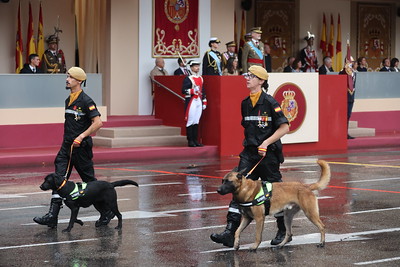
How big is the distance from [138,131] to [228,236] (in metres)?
13.3

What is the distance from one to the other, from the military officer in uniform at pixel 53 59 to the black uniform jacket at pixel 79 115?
12831 millimetres

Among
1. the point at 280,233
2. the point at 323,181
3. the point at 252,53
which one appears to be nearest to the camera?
the point at 323,181

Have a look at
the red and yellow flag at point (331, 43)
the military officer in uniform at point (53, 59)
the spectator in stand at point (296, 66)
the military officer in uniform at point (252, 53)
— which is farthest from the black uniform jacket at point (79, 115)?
the red and yellow flag at point (331, 43)

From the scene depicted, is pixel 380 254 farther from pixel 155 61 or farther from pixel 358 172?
pixel 155 61

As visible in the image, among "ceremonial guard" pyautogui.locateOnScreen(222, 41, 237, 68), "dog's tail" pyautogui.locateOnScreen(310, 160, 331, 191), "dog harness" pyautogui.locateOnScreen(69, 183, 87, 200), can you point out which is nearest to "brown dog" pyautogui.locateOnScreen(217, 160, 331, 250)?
"dog's tail" pyautogui.locateOnScreen(310, 160, 331, 191)

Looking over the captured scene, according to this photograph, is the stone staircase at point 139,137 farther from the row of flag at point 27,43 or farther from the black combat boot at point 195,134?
the row of flag at point 27,43

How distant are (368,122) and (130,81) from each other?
24.2 feet

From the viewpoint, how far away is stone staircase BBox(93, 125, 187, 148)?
76.2 feet

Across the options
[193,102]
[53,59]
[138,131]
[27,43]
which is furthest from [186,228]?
[27,43]

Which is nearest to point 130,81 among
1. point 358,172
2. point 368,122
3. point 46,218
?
point 368,122

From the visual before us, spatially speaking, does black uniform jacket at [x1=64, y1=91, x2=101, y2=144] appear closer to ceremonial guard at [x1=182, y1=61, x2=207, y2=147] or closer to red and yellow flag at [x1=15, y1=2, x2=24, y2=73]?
ceremonial guard at [x1=182, y1=61, x2=207, y2=147]

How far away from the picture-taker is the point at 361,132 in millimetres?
27422

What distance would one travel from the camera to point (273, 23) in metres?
33.5

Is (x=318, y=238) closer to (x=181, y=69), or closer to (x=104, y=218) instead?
(x=104, y=218)
